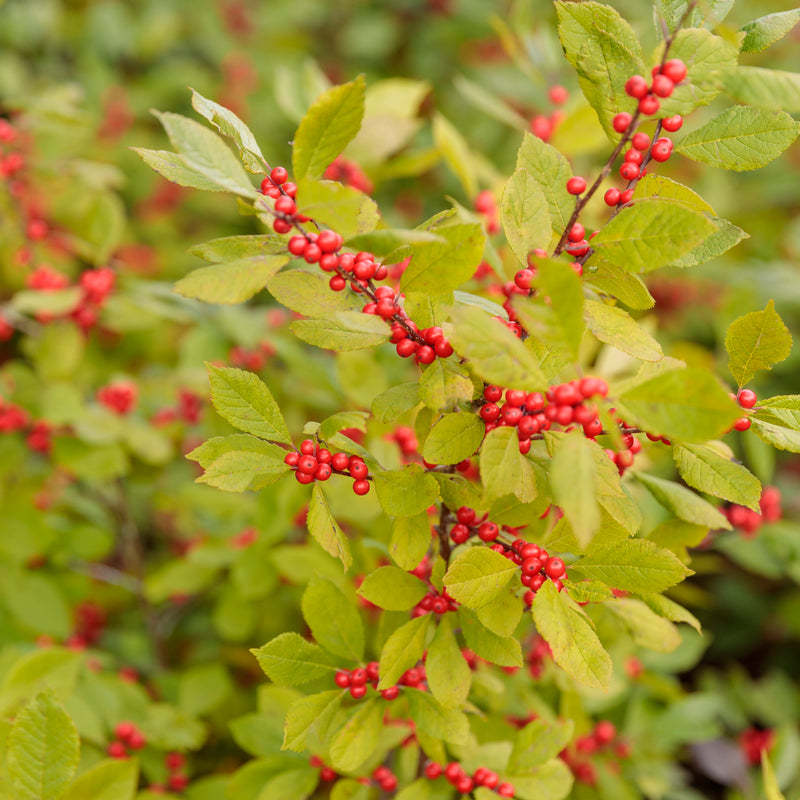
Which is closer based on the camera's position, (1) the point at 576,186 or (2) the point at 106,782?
(1) the point at 576,186

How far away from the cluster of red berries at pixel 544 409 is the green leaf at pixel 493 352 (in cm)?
5

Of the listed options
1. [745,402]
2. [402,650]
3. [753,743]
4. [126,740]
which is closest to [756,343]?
[745,402]

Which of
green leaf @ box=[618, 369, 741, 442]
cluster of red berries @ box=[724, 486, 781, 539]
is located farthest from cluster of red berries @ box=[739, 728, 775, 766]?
green leaf @ box=[618, 369, 741, 442]

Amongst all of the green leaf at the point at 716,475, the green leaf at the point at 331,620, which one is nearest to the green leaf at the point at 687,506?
the green leaf at the point at 716,475

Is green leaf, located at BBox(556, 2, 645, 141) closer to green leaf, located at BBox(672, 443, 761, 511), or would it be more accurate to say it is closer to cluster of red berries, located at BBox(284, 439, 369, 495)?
green leaf, located at BBox(672, 443, 761, 511)

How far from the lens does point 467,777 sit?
4.10 feet

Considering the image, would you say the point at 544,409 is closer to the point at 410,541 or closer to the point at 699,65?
the point at 410,541

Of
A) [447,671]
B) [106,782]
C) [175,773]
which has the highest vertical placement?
[447,671]

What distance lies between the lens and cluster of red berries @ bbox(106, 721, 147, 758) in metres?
1.57

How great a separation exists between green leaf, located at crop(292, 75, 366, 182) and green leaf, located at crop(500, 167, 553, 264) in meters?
0.23

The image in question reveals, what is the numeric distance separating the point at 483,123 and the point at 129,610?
261cm

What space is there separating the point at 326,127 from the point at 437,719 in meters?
0.82

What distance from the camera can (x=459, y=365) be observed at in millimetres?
963

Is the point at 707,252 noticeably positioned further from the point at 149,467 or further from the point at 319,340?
the point at 149,467
